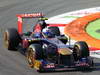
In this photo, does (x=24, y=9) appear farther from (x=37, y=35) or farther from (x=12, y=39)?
(x=37, y=35)

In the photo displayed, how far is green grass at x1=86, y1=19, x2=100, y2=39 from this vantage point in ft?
80.3

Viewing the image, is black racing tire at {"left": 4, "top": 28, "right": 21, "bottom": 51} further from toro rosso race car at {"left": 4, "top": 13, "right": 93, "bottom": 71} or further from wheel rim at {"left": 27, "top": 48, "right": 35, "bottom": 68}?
wheel rim at {"left": 27, "top": 48, "right": 35, "bottom": 68}

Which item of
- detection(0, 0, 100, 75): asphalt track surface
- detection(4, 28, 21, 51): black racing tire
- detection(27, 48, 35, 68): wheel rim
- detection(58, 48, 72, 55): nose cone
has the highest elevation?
detection(0, 0, 100, 75): asphalt track surface

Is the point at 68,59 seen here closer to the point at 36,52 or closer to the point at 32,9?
the point at 36,52

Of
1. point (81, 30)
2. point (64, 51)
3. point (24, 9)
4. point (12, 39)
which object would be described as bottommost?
point (64, 51)

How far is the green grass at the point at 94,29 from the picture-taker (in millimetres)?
24469

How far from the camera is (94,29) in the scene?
84.3ft

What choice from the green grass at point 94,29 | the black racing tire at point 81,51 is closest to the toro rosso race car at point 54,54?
the black racing tire at point 81,51

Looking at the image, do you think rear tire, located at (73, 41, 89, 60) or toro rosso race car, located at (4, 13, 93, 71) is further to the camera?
rear tire, located at (73, 41, 89, 60)

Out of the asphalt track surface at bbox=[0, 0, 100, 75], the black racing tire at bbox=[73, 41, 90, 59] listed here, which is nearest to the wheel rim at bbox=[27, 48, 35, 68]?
the asphalt track surface at bbox=[0, 0, 100, 75]

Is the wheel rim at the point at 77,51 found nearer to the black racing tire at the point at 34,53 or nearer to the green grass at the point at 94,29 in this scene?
the black racing tire at the point at 34,53

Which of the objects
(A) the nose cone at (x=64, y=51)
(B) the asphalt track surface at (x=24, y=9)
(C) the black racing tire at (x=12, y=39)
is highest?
(B) the asphalt track surface at (x=24, y=9)

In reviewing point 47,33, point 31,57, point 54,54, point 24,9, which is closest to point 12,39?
point 47,33

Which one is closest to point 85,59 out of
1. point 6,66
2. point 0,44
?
point 6,66
